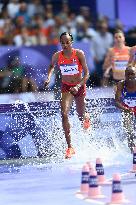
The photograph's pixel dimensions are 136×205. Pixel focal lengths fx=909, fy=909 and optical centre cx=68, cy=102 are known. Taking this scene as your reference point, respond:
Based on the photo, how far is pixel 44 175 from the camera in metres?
12.6

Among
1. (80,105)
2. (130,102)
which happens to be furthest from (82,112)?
(130,102)

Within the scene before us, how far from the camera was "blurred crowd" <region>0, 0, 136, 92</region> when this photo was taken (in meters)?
21.1

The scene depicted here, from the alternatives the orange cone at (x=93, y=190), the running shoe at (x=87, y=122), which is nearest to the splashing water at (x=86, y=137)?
the running shoe at (x=87, y=122)

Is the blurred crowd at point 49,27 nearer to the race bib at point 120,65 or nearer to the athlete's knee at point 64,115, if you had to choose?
the race bib at point 120,65

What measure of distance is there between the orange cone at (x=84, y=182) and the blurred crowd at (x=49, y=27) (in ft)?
31.1

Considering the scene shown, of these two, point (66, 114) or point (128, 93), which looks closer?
point (128, 93)

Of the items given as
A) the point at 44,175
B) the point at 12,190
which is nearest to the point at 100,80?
the point at 44,175

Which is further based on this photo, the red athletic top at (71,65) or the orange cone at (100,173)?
the red athletic top at (71,65)

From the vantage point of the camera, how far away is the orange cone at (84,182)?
34.3ft

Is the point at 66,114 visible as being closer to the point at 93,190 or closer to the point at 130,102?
the point at 130,102

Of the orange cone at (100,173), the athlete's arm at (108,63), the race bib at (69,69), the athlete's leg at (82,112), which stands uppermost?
the race bib at (69,69)

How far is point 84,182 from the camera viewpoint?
34.7 ft

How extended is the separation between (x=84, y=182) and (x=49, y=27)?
11.5m

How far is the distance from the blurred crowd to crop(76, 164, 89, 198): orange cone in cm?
949
